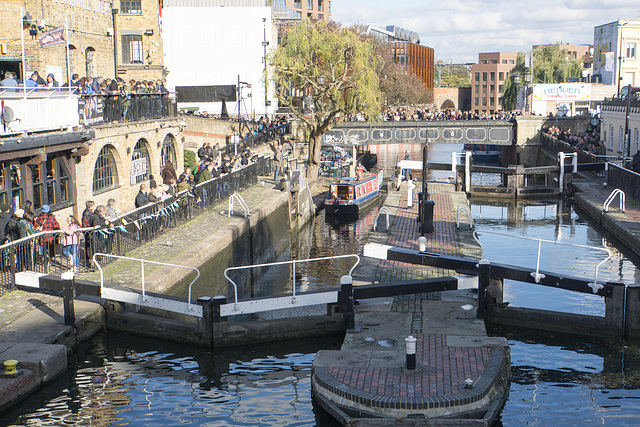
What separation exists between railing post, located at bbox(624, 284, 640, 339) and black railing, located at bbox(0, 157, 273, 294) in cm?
1230

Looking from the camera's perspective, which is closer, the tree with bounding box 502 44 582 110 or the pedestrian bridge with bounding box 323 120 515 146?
the pedestrian bridge with bounding box 323 120 515 146

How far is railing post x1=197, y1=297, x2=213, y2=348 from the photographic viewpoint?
576 inches

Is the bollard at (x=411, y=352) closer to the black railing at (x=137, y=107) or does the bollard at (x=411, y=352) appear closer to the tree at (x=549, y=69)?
the black railing at (x=137, y=107)

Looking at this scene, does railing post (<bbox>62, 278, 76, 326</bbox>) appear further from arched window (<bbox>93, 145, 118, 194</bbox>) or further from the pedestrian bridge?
the pedestrian bridge

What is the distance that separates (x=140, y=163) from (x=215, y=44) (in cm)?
3199

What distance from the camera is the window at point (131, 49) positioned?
45.3 m

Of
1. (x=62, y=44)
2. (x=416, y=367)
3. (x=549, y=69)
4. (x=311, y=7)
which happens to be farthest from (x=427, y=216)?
(x=311, y=7)

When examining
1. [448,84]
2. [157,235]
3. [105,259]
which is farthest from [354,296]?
[448,84]

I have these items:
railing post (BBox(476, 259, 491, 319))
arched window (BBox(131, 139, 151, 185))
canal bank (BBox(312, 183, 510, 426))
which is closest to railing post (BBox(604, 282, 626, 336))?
railing post (BBox(476, 259, 491, 319))

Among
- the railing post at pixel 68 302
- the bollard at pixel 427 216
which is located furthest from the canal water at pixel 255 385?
the bollard at pixel 427 216

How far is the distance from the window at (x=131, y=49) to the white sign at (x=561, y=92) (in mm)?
35549

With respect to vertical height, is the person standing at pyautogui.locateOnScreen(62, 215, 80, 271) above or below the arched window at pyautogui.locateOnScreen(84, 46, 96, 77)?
below

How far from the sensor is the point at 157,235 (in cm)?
2252

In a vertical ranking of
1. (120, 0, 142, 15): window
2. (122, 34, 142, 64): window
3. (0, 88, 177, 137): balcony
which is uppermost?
(120, 0, 142, 15): window
